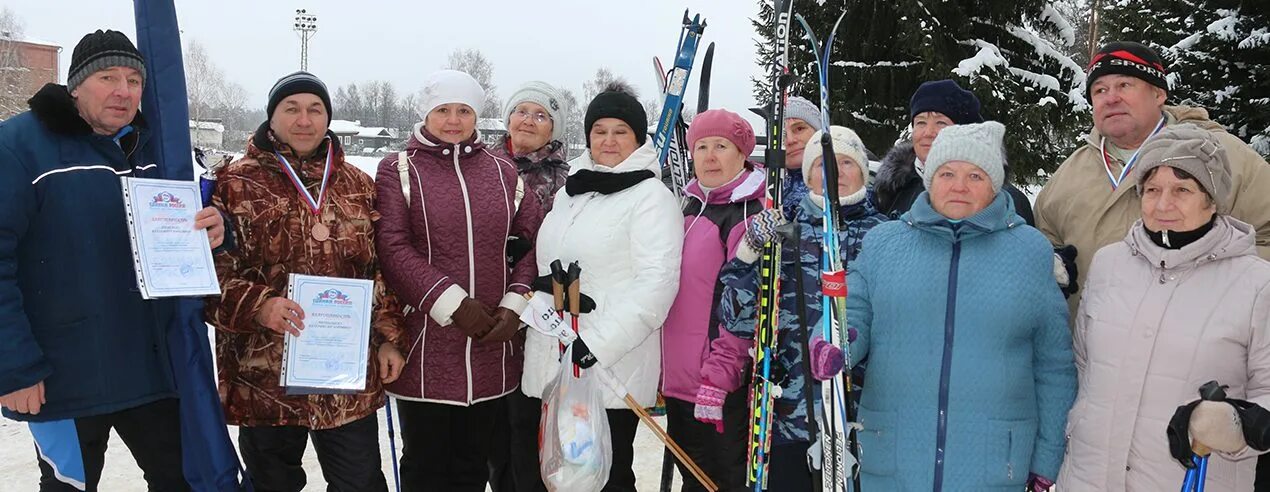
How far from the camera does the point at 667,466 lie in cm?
331

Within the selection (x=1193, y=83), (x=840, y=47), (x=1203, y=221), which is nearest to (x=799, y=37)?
(x=840, y=47)

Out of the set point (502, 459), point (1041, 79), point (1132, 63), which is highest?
point (1041, 79)

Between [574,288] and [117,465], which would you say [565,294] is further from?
[117,465]

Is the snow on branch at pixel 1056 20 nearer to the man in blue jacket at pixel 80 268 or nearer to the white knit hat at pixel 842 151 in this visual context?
the white knit hat at pixel 842 151

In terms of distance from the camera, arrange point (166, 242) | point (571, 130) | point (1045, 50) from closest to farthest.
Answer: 1. point (166, 242)
2. point (1045, 50)
3. point (571, 130)

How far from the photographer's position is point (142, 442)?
2641mm

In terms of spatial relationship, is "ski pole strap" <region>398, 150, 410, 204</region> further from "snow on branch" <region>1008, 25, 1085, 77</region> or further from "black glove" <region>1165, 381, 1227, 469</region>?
"snow on branch" <region>1008, 25, 1085, 77</region>

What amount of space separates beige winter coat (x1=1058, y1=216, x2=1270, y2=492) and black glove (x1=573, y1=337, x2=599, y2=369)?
1.49 m

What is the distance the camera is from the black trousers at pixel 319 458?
2721mm

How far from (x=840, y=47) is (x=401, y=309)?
332 inches

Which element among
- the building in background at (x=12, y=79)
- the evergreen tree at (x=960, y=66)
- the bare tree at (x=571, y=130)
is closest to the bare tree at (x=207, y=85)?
the building in background at (x=12, y=79)

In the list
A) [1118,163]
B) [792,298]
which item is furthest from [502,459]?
[1118,163]

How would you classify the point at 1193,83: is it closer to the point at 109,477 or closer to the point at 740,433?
the point at 740,433

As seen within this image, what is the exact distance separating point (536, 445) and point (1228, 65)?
386 inches
